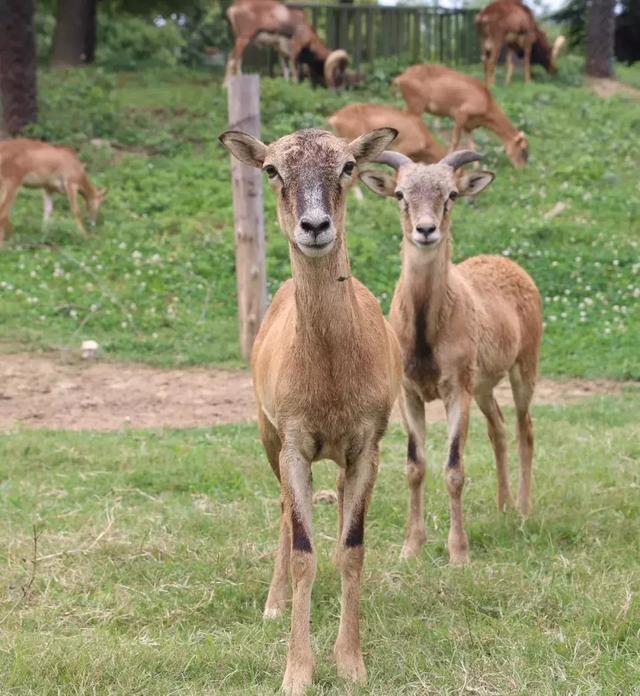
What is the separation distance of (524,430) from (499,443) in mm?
278

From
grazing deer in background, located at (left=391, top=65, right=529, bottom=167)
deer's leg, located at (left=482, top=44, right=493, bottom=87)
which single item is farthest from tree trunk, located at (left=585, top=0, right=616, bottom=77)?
grazing deer in background, located at (left=391, top=65, right=529, bottom=167)

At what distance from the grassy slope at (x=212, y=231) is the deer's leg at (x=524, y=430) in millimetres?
3654

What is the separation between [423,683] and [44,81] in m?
17.6

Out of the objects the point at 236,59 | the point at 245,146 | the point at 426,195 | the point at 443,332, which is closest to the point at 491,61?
the point at 236,59

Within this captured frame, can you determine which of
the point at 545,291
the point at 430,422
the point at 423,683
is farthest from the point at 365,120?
the point at 423,683

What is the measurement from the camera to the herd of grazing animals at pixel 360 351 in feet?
15.7

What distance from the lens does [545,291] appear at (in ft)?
43.7

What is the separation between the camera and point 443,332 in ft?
22.0

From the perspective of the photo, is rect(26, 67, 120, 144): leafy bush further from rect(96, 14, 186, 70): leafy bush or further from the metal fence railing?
rect(96, 14, 186, 70): leafy bush

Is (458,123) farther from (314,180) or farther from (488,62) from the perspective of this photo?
(314,180)

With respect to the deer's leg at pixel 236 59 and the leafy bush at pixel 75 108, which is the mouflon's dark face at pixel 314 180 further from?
the deer's leg at pixel 236 59

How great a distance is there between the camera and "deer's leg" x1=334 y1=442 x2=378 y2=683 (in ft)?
15.6

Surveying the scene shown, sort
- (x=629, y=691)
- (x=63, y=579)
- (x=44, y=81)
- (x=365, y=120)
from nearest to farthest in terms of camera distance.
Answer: (x=629, y=691), (x=63, y=579), (x=365, y=120), (x=44, y=81)

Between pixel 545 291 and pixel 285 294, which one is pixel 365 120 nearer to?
pixel 545 291
